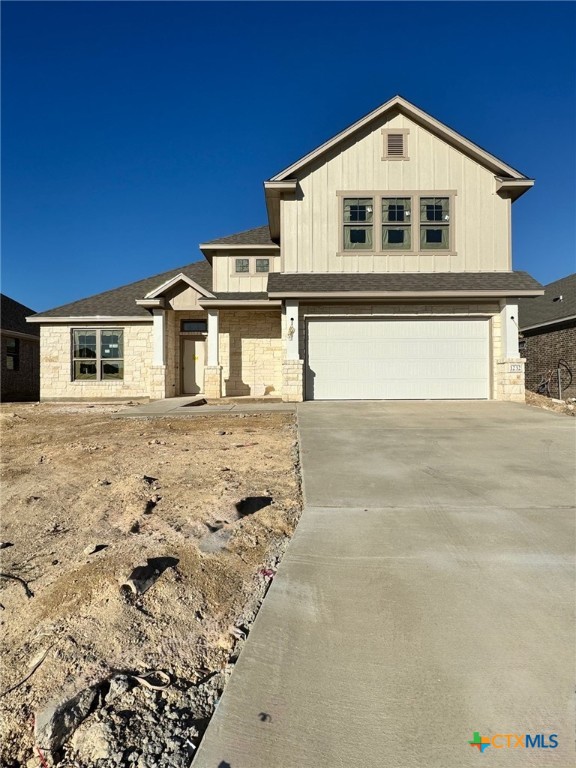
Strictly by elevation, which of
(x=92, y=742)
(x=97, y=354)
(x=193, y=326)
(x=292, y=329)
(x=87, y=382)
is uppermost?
(x=193, y=326)

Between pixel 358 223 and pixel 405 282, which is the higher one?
pixel 358 223

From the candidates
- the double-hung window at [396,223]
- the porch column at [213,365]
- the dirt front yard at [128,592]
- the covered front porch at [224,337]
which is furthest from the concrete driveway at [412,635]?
the covered front porch at [224,337]

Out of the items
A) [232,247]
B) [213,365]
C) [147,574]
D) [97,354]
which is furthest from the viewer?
[97,354]

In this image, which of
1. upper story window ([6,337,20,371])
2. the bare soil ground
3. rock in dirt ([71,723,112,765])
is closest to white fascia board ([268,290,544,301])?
the bare soil ground

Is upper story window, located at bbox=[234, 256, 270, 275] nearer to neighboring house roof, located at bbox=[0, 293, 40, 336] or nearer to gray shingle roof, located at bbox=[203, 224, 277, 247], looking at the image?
gray shingle roof, located at bbox=[203, 224, 277, 247]

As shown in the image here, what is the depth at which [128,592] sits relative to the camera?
2.71 meters

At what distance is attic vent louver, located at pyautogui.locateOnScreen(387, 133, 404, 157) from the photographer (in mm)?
13336

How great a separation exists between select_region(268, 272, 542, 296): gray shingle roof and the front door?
5.44 m

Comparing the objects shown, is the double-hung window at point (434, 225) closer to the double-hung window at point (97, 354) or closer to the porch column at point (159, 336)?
the porch column at point (159, 336)

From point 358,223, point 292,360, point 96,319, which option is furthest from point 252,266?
point 96,319

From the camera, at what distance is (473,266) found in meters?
13.2

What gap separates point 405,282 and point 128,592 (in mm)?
11633

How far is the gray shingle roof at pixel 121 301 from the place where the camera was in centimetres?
1691

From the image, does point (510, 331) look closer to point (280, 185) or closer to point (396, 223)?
point (396, 223)
